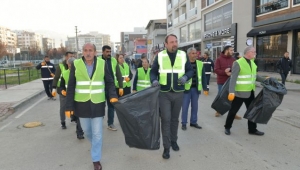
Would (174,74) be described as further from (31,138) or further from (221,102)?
(31,138)

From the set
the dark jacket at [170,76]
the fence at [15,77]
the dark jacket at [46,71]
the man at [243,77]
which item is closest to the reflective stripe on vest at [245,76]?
the man at [243,77]

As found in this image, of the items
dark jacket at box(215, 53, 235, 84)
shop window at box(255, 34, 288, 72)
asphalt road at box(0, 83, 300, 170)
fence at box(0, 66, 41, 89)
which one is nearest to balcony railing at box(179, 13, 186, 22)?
shop window at box(255, 34, 288, 72)

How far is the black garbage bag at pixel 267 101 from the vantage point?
473 centimetres

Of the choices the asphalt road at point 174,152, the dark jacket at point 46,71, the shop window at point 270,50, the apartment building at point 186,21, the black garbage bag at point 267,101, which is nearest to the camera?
the asphalt road at point 174,152

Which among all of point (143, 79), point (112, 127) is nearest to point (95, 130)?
point (112, 127)

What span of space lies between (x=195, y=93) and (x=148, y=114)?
90.8 inches

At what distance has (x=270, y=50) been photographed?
60.8 ft

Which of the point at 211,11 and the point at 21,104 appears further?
the point at 211,11

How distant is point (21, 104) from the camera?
893cm

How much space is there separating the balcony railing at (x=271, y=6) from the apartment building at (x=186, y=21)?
11.2 meters

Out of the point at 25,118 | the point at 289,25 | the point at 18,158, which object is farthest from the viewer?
the point at 289,25

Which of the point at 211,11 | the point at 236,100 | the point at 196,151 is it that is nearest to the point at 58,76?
the point at 196,151

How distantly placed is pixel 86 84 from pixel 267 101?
337 centimetres

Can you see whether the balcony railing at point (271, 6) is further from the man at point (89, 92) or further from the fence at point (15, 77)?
the fence at point (15, 77)
